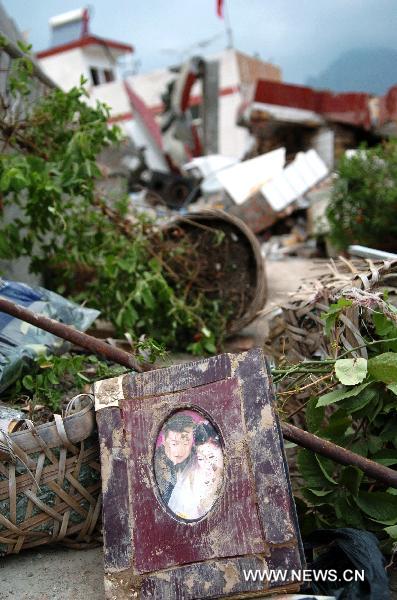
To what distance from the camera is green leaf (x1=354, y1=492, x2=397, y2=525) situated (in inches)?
69.6

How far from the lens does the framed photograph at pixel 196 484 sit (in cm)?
154

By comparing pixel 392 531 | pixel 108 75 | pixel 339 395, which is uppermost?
pixel 108 75

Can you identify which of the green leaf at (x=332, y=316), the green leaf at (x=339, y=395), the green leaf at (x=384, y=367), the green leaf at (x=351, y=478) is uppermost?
the green leaf at (x=332, y=316)

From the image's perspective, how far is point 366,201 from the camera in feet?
19.9

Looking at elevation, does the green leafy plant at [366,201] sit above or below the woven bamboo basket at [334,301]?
above

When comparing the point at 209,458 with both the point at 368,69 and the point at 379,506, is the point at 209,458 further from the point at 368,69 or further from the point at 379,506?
the point at 368,69

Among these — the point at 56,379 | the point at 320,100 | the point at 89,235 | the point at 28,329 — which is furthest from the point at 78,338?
the point at 320,100

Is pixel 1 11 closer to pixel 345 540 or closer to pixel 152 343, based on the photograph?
pixel 152 343

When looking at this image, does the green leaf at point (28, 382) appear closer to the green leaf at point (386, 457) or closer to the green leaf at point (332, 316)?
the green leaf at point (332, 316)

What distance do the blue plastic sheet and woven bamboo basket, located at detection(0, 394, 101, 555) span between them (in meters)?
0.63

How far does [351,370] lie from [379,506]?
0.42 metres

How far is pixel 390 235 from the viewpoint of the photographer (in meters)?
5.98

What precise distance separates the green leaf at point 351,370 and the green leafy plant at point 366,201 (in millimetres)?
4169

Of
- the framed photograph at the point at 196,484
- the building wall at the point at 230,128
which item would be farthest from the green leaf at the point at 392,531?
the building wall at the point at 230,128
